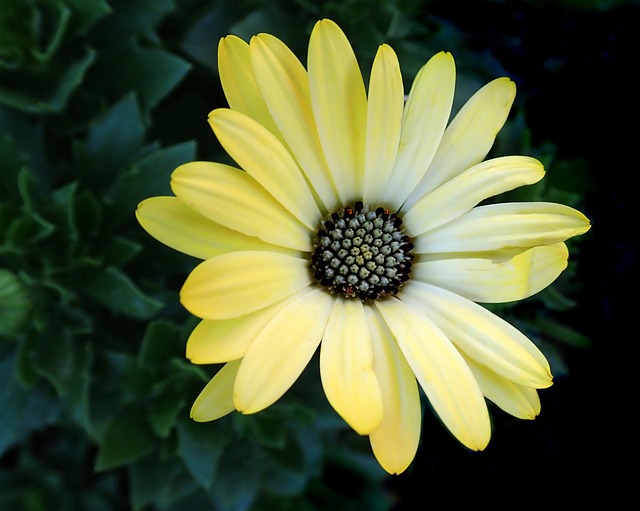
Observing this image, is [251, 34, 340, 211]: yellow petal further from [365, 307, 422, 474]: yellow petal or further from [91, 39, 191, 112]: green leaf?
[91, 39, 191, 112]: green leaf

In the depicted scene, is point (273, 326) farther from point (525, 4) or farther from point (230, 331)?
point (525, 4)

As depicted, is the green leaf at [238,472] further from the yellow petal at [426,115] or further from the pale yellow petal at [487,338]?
the yellow petal at [426,115]

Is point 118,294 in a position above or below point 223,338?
below

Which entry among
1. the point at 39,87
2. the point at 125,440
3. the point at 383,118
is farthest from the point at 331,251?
the point at 39,87

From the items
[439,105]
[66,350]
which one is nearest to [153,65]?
[66,350]

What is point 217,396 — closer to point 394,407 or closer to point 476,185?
point 394,407

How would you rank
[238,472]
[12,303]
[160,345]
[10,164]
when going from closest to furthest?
[12,303] < [160,345] < [10,164] < [238,472]
